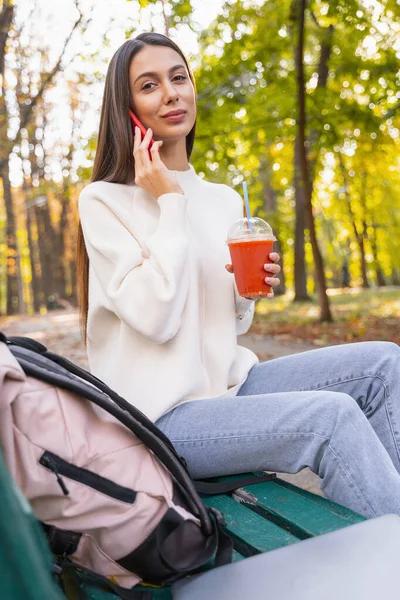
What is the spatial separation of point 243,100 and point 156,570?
9.22 metres

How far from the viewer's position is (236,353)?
2.36m

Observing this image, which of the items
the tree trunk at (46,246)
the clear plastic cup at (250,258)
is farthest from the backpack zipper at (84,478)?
the tree trunk at (46,246)

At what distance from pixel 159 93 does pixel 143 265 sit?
0.72m

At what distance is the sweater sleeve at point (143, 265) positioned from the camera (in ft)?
6.63

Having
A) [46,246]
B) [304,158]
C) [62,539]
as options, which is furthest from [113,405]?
[46,246]

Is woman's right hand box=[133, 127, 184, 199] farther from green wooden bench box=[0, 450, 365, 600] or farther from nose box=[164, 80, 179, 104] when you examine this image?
green wooden bench box=[0, 450, 365, 600]

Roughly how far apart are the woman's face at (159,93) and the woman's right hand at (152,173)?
6.5 inches

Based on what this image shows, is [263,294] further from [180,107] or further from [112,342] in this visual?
[180,107]

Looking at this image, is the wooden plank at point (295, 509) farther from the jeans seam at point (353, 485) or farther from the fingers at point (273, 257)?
the fingers at point (273, 257)

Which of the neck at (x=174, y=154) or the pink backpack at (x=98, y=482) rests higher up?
the neck at (x=174, y=154)

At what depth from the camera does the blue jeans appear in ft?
5.73

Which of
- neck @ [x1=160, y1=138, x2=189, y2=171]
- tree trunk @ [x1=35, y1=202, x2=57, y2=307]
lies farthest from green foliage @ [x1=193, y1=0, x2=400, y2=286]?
tree trunk @ [x1=35, y1=202, x2=57, y2=307]

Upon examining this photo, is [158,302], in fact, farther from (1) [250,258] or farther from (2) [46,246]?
(2) [46,246]

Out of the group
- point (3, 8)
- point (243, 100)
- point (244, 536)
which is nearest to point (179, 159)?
point (244, 536)
